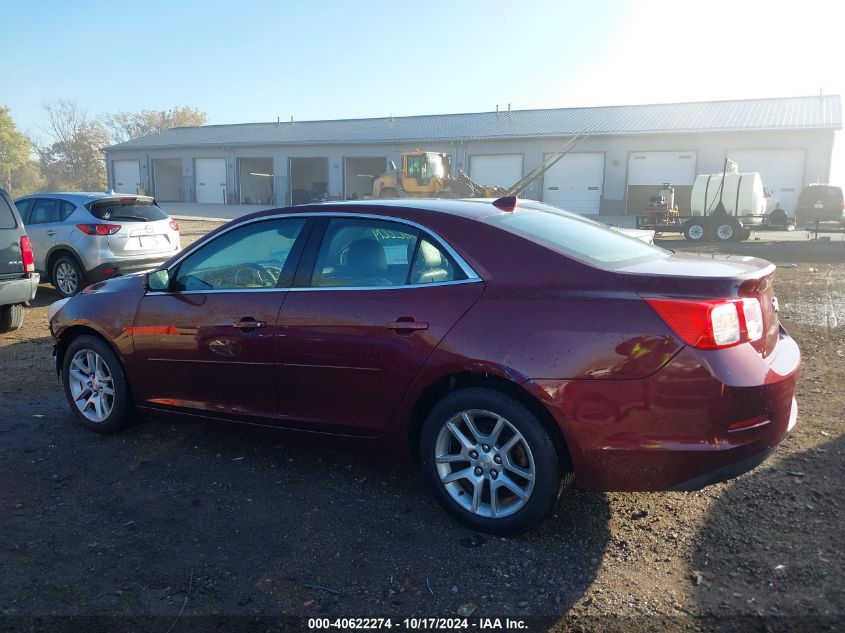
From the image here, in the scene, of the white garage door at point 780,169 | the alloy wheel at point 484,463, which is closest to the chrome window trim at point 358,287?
the alloy wheel at point 484,463

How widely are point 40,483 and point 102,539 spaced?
36.9 inches

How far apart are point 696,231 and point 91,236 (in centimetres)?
1971

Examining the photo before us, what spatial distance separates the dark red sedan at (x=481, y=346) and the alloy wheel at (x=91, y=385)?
13.0 inches

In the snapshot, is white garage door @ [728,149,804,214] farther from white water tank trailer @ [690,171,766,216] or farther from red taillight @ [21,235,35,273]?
red taillight @ [21,235,35,273]

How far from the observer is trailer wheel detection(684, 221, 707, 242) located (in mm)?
22750

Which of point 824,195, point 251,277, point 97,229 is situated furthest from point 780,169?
point 251,277

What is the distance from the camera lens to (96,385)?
15.3ft

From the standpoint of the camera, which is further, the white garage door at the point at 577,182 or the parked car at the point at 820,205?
the white garage door at the point at 577,182

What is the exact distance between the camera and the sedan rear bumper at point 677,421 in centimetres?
279

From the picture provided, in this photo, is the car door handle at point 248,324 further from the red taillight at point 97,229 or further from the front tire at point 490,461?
the red taillight at point 97,229

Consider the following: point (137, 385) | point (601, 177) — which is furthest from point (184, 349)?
point (601, 177)

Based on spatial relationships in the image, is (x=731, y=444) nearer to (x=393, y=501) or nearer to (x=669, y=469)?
(x=669, y=469)

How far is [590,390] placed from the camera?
2.92 m

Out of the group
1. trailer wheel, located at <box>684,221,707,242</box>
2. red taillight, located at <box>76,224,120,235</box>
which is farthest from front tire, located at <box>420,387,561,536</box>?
trailer wheel, located at <box>684,221,707,242</box>
